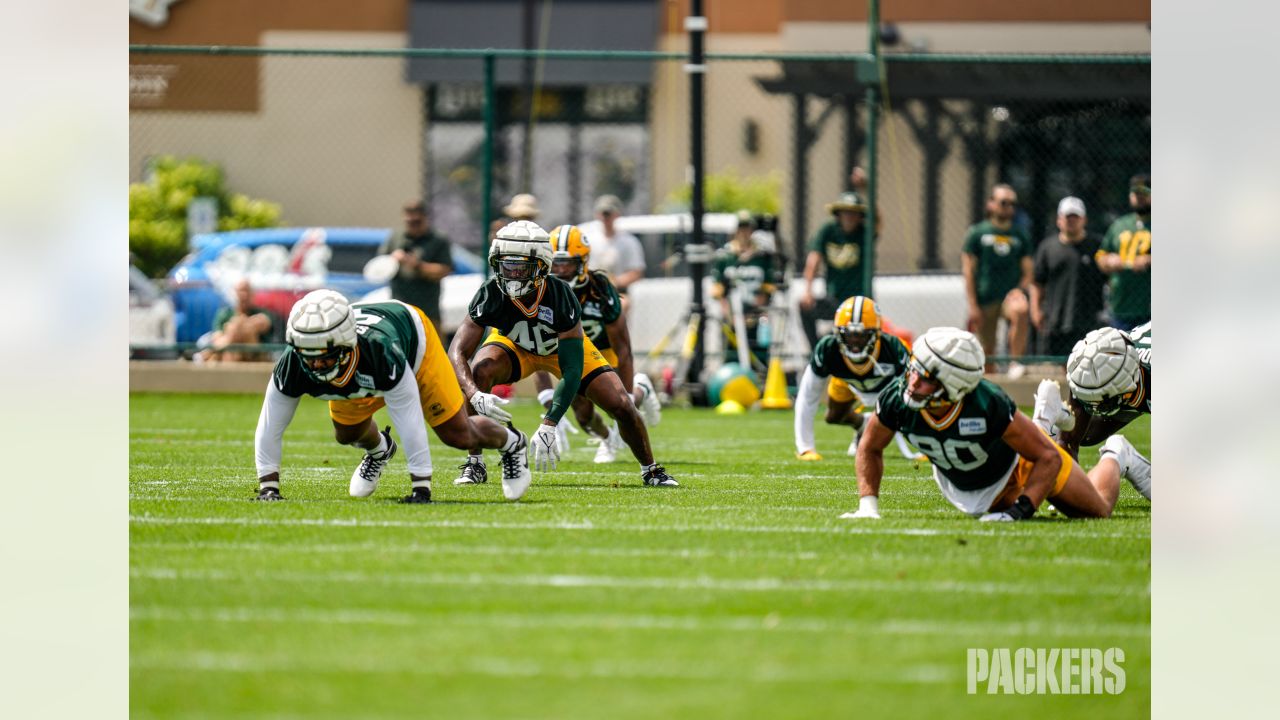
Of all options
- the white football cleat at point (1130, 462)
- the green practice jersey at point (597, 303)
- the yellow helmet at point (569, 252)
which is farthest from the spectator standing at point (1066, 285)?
the white football cleat at point (1130, 462)

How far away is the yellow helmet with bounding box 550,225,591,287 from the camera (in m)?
11.5

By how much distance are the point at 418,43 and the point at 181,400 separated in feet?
51.0

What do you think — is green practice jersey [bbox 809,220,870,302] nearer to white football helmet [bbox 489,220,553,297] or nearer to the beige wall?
white football helmet [bbox 489,220,553,297]

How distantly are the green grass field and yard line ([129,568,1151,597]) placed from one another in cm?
2

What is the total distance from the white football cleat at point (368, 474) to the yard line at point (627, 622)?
11.1 feet

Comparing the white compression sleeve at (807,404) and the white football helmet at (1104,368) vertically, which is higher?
the white football helmet at (1104,368)

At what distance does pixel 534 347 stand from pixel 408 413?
196 centimetres

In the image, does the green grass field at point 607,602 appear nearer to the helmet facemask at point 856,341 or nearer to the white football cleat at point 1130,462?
the white football cleat at point 1130,462

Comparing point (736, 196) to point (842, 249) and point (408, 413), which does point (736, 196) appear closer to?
point (842, 249)

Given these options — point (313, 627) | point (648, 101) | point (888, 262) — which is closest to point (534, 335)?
point (313, 627)

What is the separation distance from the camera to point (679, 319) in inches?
731

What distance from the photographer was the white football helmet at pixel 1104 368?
Result: 9125 millimetres

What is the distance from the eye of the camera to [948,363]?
799 cm

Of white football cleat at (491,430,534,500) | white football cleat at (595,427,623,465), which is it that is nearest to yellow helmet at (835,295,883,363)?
white football cleat at (595,427,623,465)
